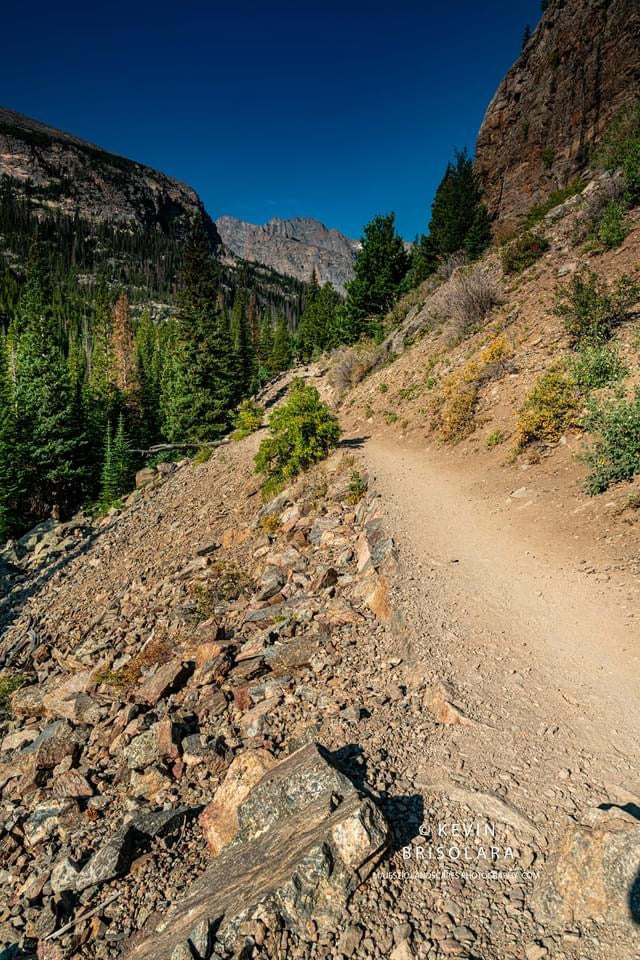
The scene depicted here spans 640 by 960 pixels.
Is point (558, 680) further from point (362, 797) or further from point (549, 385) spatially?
point (549, 385)

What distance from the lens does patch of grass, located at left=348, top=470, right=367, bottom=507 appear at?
36.1ft

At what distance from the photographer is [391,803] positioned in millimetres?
3588

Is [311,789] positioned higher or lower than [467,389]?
lower

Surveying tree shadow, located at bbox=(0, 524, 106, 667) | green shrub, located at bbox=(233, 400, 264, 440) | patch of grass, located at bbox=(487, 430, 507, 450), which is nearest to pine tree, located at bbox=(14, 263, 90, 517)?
tree shadow, located at bbox=(0, 524, 106, 667)

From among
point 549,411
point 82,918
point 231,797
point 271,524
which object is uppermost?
point 549,411

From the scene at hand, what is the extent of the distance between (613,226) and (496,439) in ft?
39.7

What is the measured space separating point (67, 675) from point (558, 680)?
9.48 metres

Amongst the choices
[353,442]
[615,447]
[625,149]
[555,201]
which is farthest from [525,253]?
[615,447]

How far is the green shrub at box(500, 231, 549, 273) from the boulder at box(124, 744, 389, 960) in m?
25.0

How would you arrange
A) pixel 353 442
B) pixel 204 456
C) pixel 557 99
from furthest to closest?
pixel 557 99 < pixel 204 456 < pixel 353 442

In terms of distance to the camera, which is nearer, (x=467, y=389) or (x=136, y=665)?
(x=136, y=665)

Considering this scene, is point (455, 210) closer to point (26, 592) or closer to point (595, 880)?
point (26, 592)

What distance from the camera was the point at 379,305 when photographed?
3616cm

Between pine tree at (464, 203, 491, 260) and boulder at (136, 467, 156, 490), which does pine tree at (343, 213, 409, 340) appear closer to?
pine tree at (464, 203, 491, 260)
